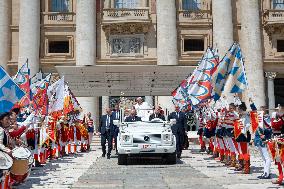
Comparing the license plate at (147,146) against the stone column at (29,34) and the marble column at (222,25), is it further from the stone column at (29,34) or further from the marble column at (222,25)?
the stone column at (29,34)

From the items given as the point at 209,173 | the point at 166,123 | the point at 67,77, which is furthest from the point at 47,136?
the point at 67,77

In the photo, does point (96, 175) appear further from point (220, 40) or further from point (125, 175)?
point (220, 40)

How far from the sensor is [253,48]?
33.8 meters

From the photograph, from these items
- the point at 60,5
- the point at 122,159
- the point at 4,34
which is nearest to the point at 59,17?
the point at 60,5

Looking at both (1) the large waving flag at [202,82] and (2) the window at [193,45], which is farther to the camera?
(2) the window at [193,45]

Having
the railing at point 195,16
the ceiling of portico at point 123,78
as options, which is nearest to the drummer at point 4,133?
the ceiling of portico at point 123,78

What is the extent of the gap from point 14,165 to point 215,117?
901 centimetres

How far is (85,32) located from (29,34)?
14.7 feet

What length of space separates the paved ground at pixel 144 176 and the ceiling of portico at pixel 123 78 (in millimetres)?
10497

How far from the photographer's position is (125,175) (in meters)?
11.3

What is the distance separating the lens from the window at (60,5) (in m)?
35.1

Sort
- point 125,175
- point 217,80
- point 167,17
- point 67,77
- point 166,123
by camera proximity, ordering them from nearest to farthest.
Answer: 1. point 125,175
2. point 217,80
3. point 166,123
4. point 67,77
5. point 167,17

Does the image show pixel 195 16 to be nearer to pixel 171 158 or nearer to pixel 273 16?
pixel 273 16

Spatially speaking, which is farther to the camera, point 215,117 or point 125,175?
point 215,117
